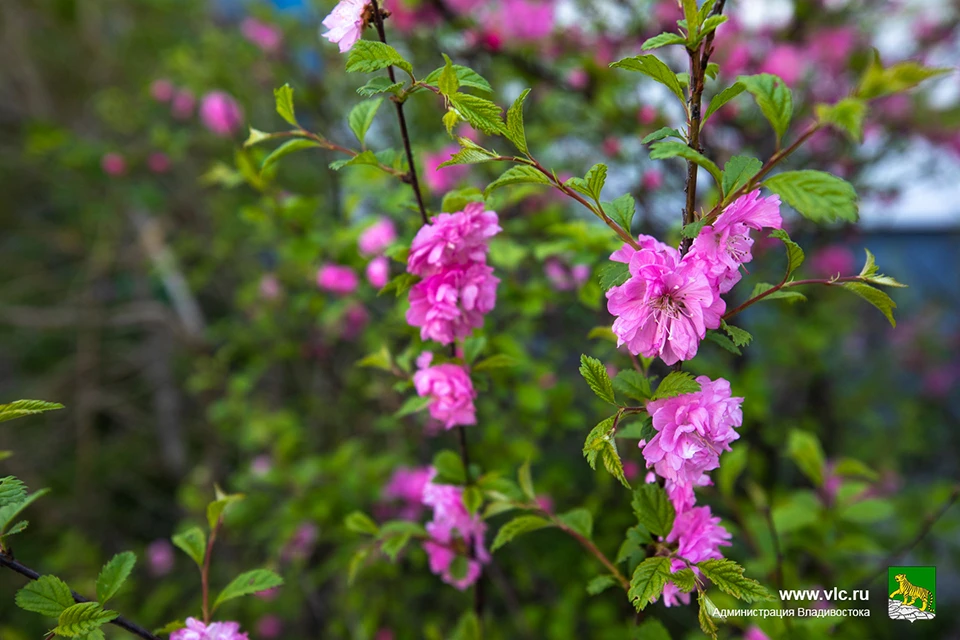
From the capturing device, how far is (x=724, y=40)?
5.90ft

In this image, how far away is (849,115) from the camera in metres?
0.40

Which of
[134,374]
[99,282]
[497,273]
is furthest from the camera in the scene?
[134,374]

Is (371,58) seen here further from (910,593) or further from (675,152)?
(910,593)

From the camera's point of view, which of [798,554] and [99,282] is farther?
[99,282]

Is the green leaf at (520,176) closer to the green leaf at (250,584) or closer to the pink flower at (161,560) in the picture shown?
the green leaf at (250,584)

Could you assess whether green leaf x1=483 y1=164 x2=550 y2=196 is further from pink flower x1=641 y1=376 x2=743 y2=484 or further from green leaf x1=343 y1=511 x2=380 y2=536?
green leaf x1=343 y1=511 x2=380 y2=536

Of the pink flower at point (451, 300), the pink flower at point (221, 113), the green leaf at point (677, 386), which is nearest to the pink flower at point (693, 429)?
the green leaf at point (677, 386)

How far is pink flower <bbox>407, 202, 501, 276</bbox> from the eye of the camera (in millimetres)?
667

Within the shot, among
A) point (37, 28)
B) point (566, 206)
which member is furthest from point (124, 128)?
point (566, 206)

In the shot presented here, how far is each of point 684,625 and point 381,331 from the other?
1.12m

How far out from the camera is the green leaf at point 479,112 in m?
0.56

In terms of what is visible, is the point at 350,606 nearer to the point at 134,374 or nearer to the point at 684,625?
the point at 684,625

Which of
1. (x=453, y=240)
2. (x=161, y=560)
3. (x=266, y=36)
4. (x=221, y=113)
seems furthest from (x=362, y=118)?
(x=161, y=560)

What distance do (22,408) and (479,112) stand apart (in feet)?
1.72
